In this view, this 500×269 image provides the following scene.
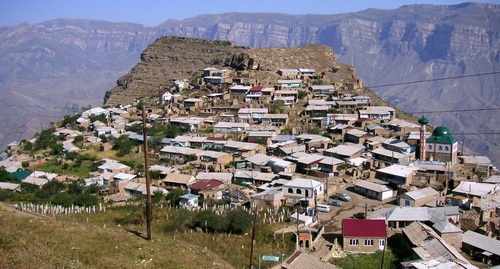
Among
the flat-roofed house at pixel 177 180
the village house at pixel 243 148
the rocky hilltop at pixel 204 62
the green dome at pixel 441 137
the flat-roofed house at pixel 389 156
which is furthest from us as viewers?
the rocky hilltop at pixel 204 62

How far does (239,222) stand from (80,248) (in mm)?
10711

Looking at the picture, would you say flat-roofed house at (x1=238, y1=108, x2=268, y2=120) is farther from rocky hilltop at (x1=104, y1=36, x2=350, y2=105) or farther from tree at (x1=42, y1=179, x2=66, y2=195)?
tree at (x1=42, y1=179, x2=66, y2=195)

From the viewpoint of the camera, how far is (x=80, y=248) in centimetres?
1588

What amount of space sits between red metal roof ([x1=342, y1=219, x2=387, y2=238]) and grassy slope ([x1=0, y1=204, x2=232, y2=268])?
888 cm

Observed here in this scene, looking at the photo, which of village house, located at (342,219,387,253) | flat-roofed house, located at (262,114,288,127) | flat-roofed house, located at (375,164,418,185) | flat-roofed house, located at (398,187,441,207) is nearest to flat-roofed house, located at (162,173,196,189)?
flat-roofed house, located at (375,164,418,185)

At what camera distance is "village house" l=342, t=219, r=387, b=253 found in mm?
24297

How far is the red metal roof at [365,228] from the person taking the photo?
24.3 metres

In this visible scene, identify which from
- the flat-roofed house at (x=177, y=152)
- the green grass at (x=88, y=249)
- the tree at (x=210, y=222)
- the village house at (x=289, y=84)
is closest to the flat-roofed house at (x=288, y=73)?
the village house at (x=289, y=84)

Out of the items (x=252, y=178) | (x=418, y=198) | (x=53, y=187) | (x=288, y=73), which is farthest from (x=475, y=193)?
(x=288, y=73)

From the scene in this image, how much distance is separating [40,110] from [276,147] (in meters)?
165

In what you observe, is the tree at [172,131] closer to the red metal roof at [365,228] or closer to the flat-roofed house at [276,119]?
the flat-roofed house at [276,119]

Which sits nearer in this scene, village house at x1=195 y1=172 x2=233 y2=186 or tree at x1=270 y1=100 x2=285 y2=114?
village house at x1=195 y1=172 x2=233 y2=186

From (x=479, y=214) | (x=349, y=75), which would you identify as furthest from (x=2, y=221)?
(x=349, y=75)

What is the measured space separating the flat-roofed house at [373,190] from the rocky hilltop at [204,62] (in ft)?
94.7
